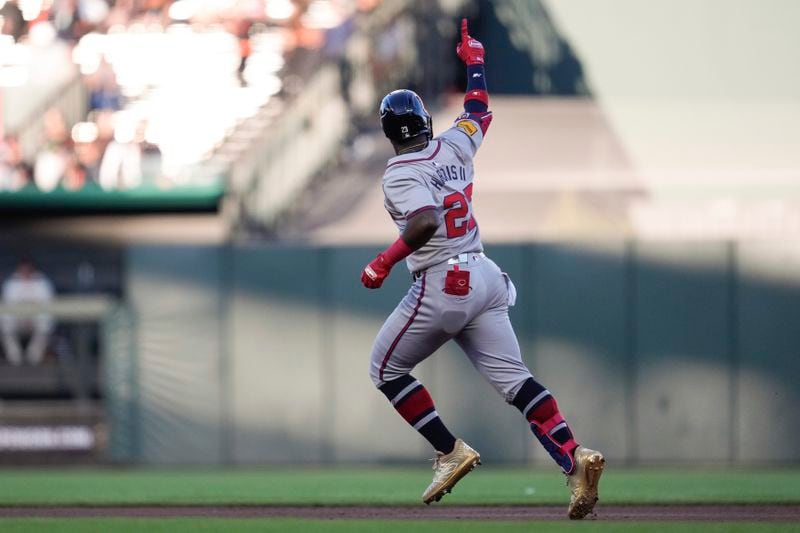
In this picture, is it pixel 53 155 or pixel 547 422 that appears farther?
pixel 53 155

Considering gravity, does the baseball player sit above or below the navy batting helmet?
below

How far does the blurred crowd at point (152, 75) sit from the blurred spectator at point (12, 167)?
0.04 ft

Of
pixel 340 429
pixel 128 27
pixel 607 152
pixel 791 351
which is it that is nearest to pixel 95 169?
pixel 128 27

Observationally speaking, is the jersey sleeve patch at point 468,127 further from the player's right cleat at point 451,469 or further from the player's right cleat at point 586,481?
the player's right cleat at point 586,481

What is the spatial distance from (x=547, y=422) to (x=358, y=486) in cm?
350

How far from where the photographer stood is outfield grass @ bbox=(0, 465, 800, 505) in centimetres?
771

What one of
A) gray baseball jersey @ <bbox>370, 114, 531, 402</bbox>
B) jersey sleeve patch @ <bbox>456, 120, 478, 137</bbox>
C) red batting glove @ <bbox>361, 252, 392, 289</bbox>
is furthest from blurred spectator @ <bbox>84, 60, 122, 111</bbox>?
red batting glove @ <bbox>361, 252, 392, 289</bbox>

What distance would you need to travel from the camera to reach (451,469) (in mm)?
6156

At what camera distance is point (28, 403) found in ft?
39.8

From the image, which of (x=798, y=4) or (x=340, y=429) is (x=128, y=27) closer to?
(x=340, y=429)

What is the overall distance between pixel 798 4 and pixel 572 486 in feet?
33.9

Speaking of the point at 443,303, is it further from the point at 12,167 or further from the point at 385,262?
the point at 12,167

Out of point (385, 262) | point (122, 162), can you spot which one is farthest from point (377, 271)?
point (122, 162)

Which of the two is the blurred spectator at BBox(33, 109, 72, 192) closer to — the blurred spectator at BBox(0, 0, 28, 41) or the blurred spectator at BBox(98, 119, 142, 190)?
the blurred spectator at BBox(98, 119, 142, 190)
